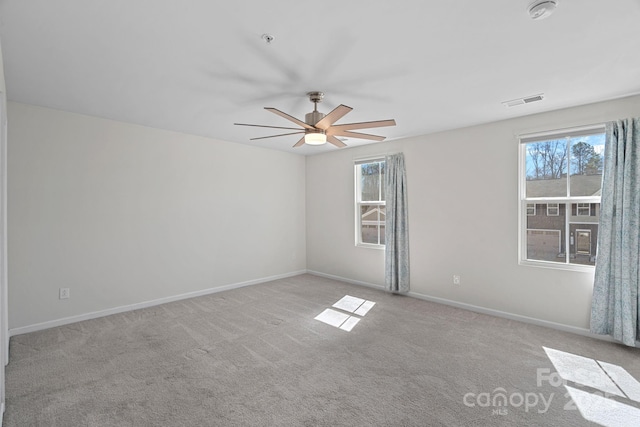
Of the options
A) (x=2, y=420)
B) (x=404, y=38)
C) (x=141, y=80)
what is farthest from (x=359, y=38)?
(x=2, y=420)

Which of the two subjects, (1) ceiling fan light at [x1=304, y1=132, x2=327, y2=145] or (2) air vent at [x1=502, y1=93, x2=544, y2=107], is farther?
(2) air vent at [x1=502, y1=93, x2=544, y2=107]

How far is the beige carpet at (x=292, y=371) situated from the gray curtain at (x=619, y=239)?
11.3 inches

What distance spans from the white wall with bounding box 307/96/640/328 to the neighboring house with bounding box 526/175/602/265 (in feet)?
0.62

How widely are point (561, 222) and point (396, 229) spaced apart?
2.08 m

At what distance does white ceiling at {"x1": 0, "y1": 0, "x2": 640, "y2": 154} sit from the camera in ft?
5.90

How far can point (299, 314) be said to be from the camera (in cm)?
400

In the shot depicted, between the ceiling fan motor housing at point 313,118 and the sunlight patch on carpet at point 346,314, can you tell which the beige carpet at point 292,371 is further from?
the ceiling fan motor housing at point 313,118

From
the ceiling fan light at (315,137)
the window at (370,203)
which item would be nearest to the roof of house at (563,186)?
the window at (370,203)

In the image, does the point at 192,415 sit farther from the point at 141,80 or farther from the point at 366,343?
the point at 141,80

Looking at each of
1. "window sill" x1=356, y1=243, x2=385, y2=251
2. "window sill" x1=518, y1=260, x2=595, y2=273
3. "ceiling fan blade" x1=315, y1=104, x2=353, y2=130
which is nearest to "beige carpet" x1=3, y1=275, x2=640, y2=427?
"window sill" x1=518, y1=260, x2=595, y2=273

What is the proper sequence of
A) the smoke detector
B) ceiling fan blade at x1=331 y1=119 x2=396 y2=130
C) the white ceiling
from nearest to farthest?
the smoke detector, the white ceiling, ceiling fan blade at x1=331 y1=119 x2=396 y2=130

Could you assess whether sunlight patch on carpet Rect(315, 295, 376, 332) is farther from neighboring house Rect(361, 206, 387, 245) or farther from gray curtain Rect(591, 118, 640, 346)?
gray curtain Rect(591, 118, 640, 346)

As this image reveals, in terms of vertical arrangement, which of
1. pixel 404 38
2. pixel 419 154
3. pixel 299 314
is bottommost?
pixel 299 314

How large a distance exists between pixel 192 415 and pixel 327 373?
42.0 inches
